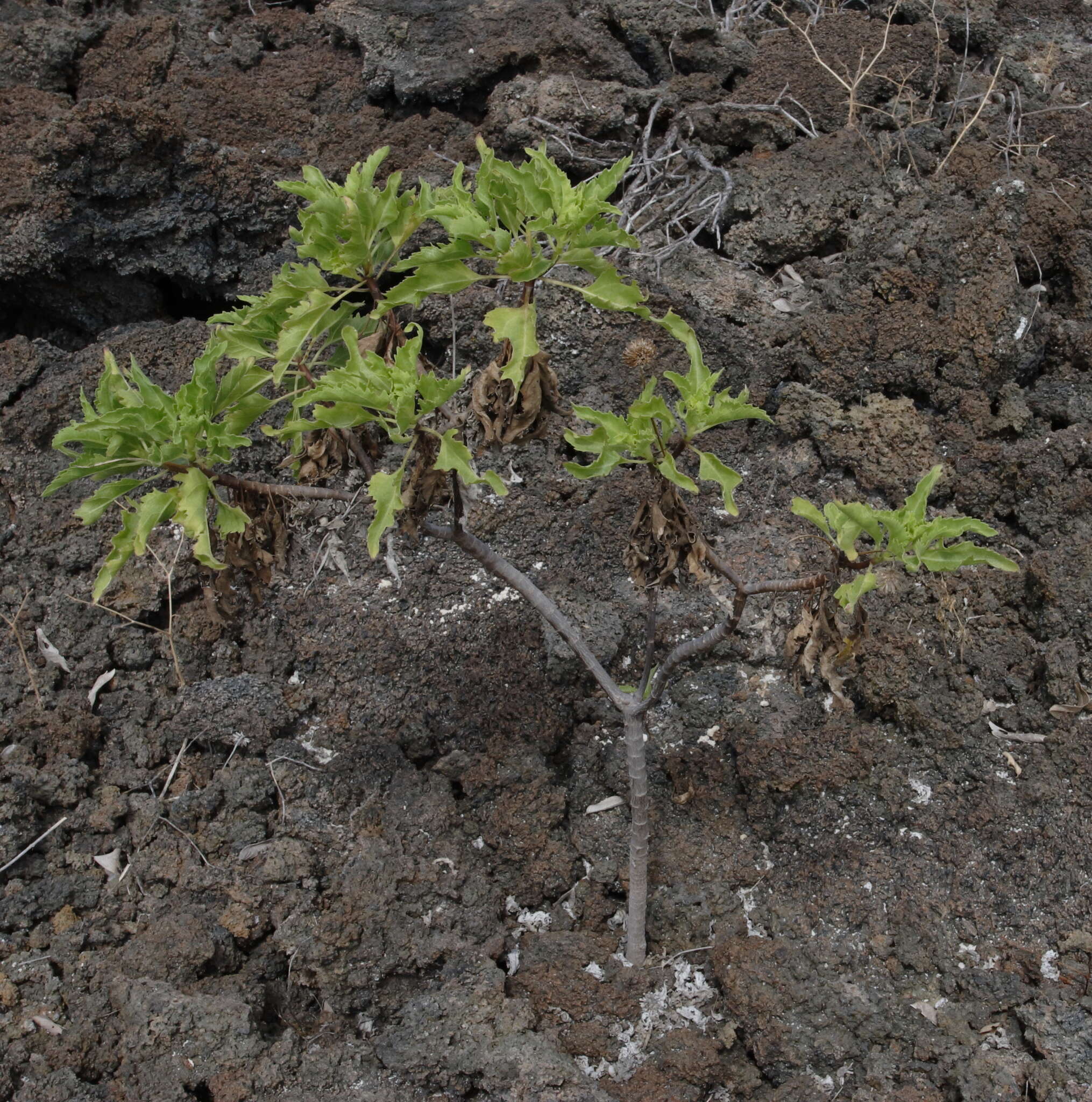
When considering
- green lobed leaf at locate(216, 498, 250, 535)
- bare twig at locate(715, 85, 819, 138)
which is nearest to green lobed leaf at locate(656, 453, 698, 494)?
green lobed leaf at locate(216, 498, 250, 535)

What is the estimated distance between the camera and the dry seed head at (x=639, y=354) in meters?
3.70

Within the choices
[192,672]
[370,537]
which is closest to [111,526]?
[192,672]

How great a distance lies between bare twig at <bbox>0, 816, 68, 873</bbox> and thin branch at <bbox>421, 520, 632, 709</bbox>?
1.44 m

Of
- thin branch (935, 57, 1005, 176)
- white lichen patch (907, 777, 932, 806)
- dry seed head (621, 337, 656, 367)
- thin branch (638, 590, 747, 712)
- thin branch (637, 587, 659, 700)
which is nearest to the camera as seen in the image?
thin branch (638, 590, 747, 712)

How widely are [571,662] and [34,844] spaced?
64.9 inches

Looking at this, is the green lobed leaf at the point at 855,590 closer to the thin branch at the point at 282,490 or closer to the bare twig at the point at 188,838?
the thin branch at the point at 282,490

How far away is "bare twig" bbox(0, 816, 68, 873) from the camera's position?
2.81m

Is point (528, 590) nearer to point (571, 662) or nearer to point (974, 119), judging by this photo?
point (571, 662)

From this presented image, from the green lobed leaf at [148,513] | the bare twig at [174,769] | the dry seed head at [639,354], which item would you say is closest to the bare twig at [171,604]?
the bare twig at [174,769]

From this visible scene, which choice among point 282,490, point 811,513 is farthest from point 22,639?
point 811,513

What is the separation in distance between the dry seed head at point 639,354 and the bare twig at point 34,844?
238cm

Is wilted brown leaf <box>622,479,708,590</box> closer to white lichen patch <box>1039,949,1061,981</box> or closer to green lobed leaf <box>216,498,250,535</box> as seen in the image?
green lobed leaf <box>216,498,250,535</box>

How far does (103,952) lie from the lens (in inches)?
106

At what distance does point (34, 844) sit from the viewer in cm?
287
